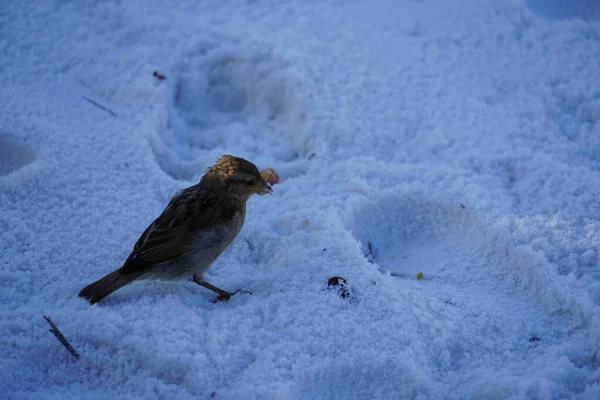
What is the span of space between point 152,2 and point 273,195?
109 inches

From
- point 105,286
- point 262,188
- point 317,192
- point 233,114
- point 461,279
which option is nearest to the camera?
point 105,286

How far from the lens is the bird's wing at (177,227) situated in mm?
3162

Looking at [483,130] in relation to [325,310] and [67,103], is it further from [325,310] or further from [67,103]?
[67,103]

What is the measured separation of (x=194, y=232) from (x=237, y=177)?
49cm

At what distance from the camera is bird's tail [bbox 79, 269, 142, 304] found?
304cm

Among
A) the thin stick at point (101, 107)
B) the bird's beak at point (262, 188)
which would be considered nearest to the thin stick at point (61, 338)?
the bird's beak at point (262, 188)

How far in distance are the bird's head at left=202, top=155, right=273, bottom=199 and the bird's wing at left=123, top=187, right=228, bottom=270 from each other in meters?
0.12

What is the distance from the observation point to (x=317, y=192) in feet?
13.0

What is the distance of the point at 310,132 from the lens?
176 inches

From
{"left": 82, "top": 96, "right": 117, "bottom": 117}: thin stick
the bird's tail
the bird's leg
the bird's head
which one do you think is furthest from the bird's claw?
{"left": 82, "top": 96, "right": 117, "bottom": 117}: thin stick

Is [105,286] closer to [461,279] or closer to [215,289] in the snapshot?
[215,289]

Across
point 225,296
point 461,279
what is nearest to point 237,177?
point 225,296

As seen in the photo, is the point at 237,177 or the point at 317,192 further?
the point at 317,192

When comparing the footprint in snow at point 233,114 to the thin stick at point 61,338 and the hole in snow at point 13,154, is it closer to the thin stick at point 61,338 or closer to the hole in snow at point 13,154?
the hole in snow at point 13,154
